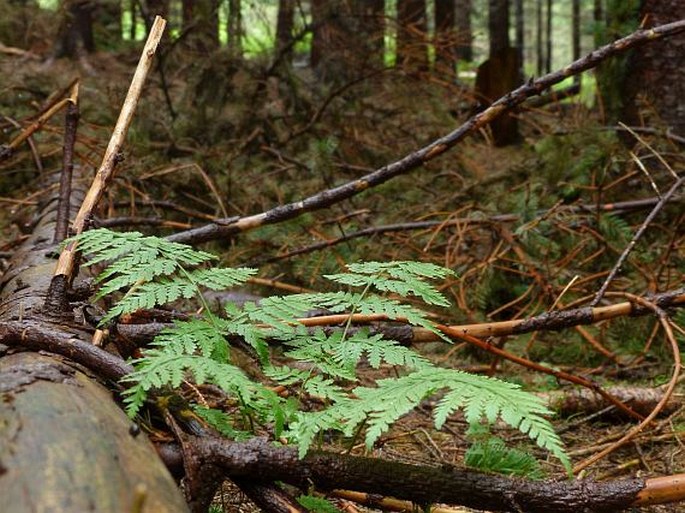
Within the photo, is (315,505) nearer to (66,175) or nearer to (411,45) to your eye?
(66,175)

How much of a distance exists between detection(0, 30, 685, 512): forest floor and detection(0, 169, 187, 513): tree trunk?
61 centimetres

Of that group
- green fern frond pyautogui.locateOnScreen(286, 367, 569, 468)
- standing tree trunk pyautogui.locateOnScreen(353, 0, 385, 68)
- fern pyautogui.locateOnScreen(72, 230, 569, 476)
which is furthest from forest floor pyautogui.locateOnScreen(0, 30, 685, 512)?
green fern frond pyautogui.locateOnScreen(286, 367, 569, 468)

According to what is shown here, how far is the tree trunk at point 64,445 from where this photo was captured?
1197mm

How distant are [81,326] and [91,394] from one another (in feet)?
1.63

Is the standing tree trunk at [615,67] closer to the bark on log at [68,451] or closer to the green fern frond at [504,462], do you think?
the green fern frond at [504,462]

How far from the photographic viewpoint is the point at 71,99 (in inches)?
124

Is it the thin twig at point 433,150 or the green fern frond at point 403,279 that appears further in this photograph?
the thin twig at point 433,150

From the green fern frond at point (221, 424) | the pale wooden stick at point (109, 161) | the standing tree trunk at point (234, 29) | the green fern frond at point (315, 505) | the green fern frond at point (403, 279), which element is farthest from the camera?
the standing tree trunk at point (234, 29)

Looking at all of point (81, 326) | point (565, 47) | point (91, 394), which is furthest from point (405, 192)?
point (565, 47)

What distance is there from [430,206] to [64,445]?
457 cm

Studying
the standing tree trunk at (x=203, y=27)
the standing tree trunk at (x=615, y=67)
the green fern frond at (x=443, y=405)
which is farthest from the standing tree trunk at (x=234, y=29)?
the green fern frond at (x=443, y=405)

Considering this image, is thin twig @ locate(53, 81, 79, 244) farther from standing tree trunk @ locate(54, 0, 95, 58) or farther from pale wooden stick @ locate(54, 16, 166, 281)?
standing tree trunk @ locate(54, 0, 95, 58)

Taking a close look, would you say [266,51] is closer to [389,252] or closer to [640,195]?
[389,252]

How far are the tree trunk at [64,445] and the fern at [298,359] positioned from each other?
0.09m
